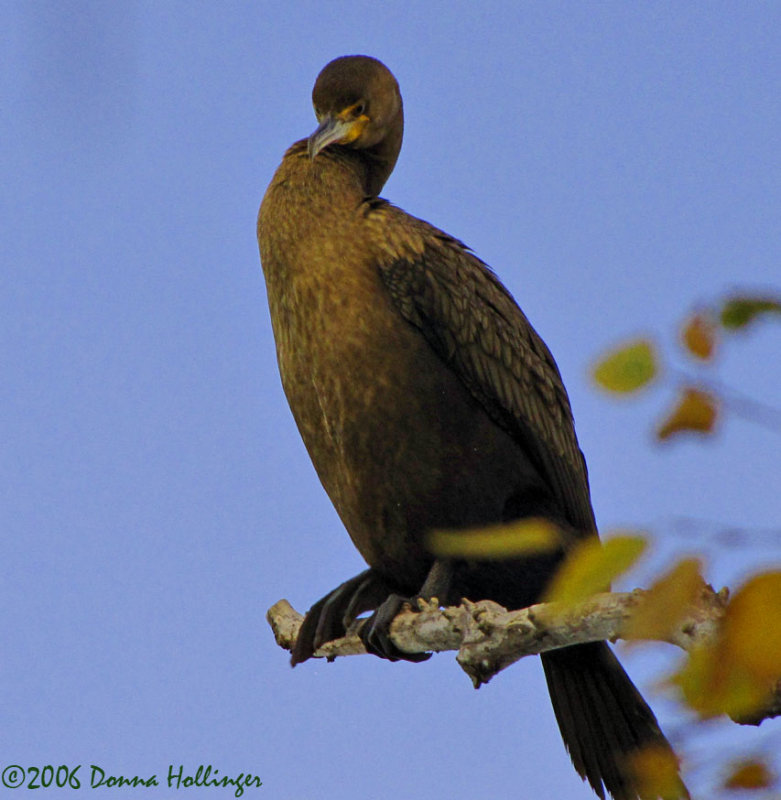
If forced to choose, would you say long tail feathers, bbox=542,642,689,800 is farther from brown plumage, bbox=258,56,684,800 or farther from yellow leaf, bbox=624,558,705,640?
yellow leaf, bbox=624,558,705,640

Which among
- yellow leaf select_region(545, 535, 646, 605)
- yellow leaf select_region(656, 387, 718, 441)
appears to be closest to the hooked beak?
yellow leaf select_region(656, 387, 718, 441)

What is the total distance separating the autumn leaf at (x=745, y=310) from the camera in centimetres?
92

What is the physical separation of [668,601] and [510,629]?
91.6 inches

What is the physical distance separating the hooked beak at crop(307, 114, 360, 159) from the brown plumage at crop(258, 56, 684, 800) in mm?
12

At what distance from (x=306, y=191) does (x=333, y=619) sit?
152 centimetres

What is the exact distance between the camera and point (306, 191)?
13.5 ft

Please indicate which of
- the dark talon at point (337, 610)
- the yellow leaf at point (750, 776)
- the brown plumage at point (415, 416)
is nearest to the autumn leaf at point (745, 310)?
the yellow leaf at point (750, 776)

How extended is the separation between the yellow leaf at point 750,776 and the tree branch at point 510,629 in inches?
54.6

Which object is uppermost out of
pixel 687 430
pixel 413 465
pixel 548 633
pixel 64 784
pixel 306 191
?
pixel 306 191

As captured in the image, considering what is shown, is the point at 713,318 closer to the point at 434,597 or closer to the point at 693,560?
the point at 693,560

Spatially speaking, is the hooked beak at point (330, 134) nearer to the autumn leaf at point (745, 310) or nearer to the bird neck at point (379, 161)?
the bird neck at point (379, 161)

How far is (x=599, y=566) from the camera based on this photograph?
906mm

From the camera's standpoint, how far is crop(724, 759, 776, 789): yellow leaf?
0.99 metres

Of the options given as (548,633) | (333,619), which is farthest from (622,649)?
(333,619)
